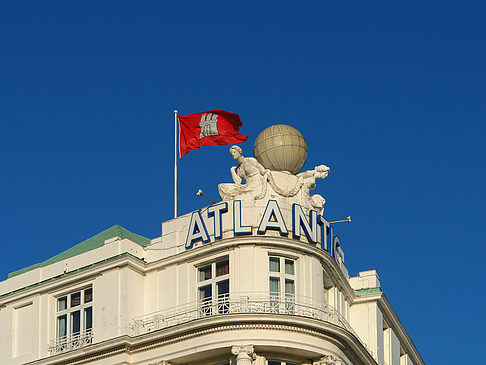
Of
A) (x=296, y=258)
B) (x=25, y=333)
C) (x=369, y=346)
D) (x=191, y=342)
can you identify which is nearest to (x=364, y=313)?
(x=369, y=346)

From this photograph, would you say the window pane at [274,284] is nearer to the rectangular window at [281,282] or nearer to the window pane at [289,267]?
the rectangular window at [281,282]

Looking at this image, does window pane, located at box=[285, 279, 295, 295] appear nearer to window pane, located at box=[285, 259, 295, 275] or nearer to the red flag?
window pane, located at box=[285, 259, 295, 275]

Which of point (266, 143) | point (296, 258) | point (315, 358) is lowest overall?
point (315, 358)

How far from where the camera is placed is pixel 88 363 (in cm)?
7431

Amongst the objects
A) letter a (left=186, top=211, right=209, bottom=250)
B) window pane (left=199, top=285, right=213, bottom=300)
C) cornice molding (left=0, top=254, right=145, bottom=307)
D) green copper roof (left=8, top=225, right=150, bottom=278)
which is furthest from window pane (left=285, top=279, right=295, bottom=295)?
green copper roof (left=8, top=225, right=150, bottom=278)

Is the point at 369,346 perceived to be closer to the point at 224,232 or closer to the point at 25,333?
the point at 224,232

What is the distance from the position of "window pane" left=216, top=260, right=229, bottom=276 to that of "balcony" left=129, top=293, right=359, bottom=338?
4.81ft

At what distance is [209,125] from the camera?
79.4 meters

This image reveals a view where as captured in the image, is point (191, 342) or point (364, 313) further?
point (364, 313)

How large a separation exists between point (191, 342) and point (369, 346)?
12.6 m

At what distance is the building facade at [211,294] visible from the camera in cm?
7188

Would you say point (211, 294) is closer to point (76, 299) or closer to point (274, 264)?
point (274, 264)

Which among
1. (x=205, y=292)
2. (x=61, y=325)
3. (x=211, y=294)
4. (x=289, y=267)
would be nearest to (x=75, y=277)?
(x=61, y=325)

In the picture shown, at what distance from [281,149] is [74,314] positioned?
15.2 metres
